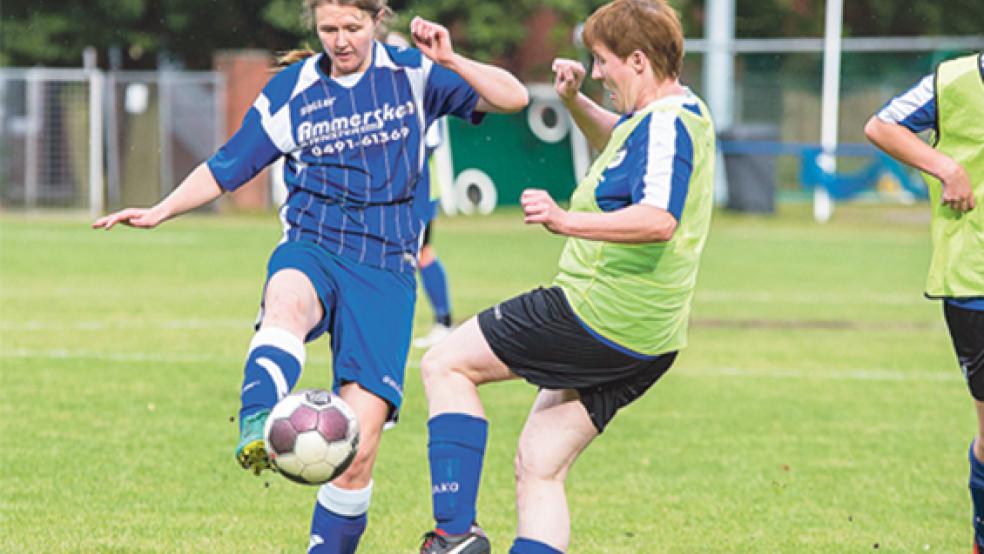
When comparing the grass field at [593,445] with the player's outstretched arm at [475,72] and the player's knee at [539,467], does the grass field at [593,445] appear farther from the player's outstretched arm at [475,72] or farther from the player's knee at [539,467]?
the player's outstretched arm at [475,72]

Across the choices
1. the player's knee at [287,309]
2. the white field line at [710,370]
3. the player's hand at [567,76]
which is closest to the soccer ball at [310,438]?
the player's knee at [287,309]

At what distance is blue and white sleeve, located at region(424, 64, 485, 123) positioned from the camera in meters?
5.24

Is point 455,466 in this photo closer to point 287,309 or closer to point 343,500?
point 343,500

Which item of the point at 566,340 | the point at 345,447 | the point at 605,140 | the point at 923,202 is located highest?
the point at 605,140

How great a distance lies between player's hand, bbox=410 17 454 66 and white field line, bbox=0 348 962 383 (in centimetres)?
561

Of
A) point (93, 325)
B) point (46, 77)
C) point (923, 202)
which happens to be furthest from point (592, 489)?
point (923, 202)

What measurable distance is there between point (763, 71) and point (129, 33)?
12.7 meters

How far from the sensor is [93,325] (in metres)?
12.1

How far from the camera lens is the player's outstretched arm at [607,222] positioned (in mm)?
4125

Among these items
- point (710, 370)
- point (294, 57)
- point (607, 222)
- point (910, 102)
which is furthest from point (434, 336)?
point (607, 222)

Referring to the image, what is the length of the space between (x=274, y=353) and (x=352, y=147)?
2.61ft

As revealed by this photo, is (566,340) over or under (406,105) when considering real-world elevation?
under

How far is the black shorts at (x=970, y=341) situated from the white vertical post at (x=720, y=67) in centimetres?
2287

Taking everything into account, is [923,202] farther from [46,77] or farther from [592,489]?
[592,489]
